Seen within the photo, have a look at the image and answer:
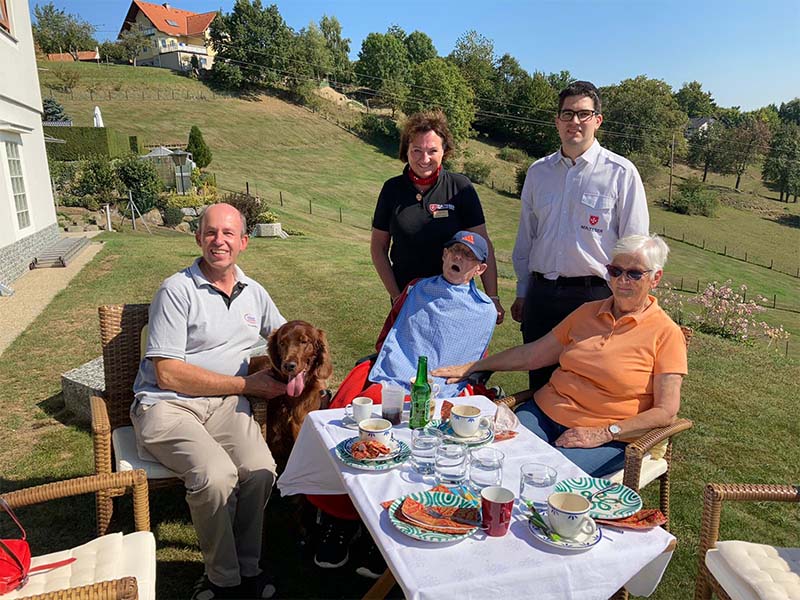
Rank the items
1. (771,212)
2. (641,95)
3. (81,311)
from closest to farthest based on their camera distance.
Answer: (81,311)
(771,212)
(641,95)

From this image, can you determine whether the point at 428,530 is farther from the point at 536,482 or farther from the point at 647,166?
the point at 647,166

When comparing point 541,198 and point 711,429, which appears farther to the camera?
point 711,429

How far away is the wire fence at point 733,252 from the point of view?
3237 centimetres

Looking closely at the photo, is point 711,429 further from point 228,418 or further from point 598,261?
point 228,418

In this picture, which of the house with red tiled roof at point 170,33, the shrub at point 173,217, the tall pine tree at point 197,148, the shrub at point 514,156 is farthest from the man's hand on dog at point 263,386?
the house with red tiled roof at point 170,33

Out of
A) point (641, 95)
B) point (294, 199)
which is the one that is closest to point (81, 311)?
point (294, 199)

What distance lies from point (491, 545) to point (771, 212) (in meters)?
57.4

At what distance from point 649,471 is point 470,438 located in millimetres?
1075

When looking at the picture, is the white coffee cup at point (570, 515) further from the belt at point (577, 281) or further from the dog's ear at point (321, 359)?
A: the belt at point (577, 281)

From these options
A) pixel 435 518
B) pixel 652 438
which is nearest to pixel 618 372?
pixel 652 438

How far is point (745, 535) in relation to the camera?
10.2ft

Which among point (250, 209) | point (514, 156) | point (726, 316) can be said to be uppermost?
point (514, 156)

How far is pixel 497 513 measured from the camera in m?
1.58

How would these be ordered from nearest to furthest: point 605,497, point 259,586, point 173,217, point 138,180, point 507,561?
point 507,561, point 605,497, point 259,586, point 173,217, point 138,180
